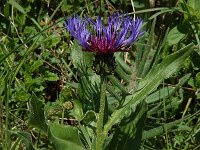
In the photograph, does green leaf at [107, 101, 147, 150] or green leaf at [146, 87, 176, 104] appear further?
green leaf at [146, 87, 176, 104]

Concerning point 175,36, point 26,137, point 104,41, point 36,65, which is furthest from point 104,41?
point 175,36

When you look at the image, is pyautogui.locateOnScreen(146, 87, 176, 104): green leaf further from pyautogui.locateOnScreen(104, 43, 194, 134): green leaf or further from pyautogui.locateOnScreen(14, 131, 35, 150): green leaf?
pyautogui.locateOnScreen(14, 131, 35, 150): green leaf

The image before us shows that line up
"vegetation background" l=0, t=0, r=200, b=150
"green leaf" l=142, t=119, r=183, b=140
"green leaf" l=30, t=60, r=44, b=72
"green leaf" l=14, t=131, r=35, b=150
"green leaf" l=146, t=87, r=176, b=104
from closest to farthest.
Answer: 1. "green leaf" l=14, t=131, r=35, b=150
2. "vegetation background" l=0, t=0, r=200, b=150
3. "green leaf" l=142, t=119, r=183, b=140
4. "green leaf" l=146, t=87, r=176, b=104
5. "green leaf" l=30, t=60, r=44, b=72

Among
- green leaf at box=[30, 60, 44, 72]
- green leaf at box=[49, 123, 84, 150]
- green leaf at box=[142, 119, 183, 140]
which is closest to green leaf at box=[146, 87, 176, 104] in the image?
green leaf at box=[142, 119, 183, 140]

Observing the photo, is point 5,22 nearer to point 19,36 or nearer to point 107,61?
point 19,36

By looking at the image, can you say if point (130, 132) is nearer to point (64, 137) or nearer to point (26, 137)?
point (64, 137)

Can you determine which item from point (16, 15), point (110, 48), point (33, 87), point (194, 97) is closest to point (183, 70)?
point (194, 97)

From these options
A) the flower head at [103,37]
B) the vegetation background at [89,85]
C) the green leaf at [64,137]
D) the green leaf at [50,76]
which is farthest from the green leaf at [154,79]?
the green leaf at [50,76]
